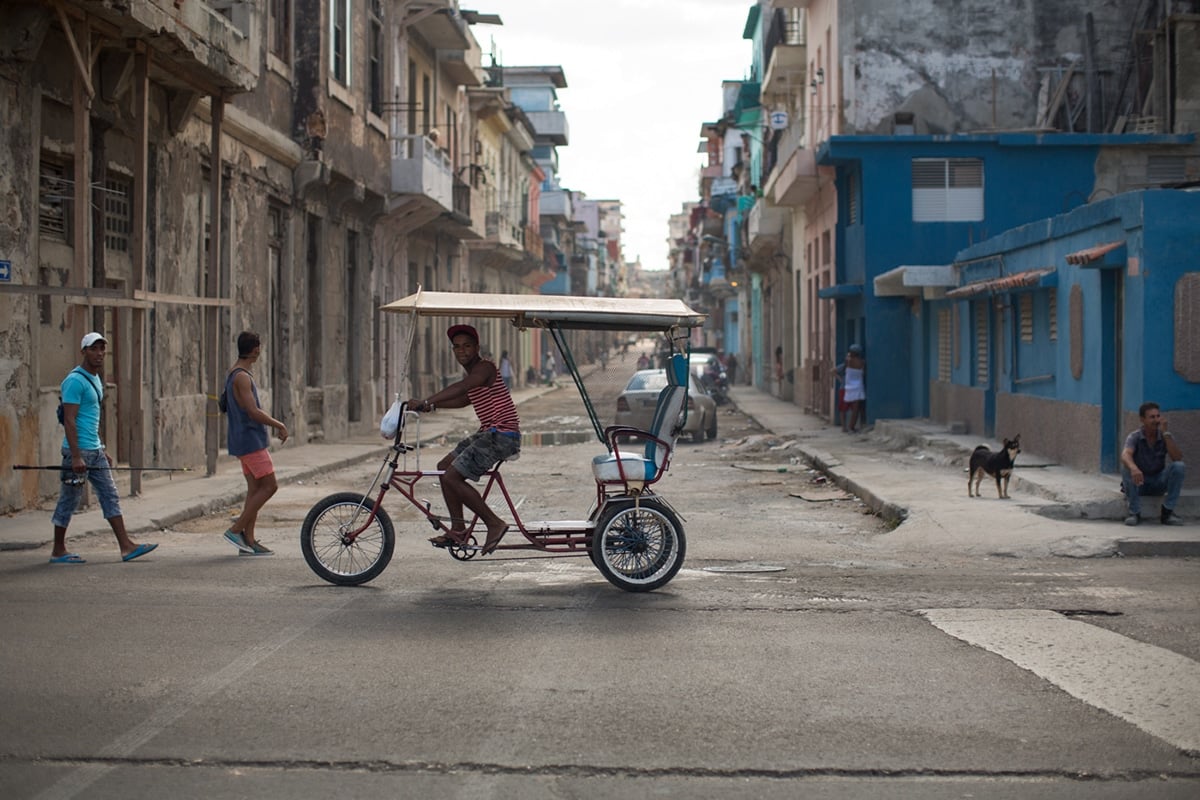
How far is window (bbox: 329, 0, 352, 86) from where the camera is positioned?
24.4 m

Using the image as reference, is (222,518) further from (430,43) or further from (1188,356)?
(430,43)

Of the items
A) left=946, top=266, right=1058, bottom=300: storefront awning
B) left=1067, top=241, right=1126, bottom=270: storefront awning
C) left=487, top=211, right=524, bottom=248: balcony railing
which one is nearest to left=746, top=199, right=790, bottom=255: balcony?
left=487, top=211, right=524, bottom=248: balcony railing

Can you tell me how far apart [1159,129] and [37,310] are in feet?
71.2

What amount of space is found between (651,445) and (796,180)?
75.9 feet

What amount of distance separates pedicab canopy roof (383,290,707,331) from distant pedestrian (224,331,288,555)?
1.80 metres

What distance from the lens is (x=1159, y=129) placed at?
27.4 metres

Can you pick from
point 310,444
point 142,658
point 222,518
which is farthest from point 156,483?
point 142,658

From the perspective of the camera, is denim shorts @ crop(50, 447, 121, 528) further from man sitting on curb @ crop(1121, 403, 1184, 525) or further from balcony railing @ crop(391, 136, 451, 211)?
balcony railing @ crop(391, 136, 451, 211)

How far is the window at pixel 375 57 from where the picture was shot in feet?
91.2

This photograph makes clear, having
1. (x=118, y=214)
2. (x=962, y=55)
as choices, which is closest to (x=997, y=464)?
(x=118, y=214)

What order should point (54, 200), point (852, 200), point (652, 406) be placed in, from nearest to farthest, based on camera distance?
point (54, 200), point (652, 406), point (852, 200)

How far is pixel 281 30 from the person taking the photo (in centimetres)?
2250

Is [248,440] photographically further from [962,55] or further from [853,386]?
[962,55]

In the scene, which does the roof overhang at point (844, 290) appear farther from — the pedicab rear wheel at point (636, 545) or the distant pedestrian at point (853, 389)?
the pedicab rear wheel at point (636, 545)
